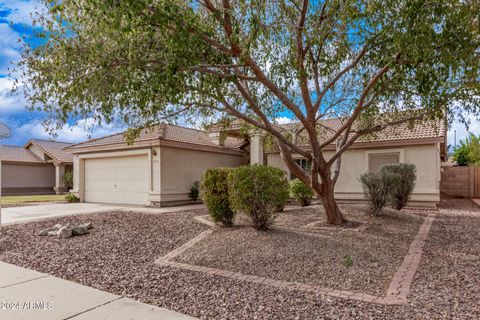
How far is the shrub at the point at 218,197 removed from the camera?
857 centimetres

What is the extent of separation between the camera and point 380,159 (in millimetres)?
15688

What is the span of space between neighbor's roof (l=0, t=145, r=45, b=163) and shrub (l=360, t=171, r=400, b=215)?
28131mm

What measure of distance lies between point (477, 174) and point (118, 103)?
22.6 meters

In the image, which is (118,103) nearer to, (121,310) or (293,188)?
(121,310)

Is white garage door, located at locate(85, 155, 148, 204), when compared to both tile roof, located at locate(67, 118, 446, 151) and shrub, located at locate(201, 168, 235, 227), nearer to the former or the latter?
tile roof, located at locate(67, 118, 446, 151)

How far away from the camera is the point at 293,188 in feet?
47.0

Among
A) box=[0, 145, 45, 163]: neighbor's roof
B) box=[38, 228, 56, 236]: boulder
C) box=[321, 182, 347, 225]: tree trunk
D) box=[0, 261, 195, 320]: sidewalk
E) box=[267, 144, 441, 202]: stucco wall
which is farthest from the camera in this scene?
box=[0, 145, 45, 163]: neighbor's roof

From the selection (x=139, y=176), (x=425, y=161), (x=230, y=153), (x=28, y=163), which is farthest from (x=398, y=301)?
(x=28, y=163)

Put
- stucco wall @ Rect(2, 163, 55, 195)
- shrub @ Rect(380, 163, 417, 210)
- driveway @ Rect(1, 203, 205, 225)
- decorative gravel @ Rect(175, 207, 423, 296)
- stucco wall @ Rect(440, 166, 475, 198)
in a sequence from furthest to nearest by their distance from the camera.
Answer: stucco wall @ Rect(2, 163, 55, 195) < stucco wall @ Rect(440, 166, 475, 198) < shrub @ Rect(380, 163, 417, 210) < driveway @ Rect(1, 203, 205, 225) < decorative gravel @ Rect(175, 207, 423, 296)

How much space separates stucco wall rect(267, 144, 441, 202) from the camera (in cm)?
1426

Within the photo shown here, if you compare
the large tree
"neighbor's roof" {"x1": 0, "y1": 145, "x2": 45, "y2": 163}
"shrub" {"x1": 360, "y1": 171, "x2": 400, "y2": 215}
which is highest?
the large tree

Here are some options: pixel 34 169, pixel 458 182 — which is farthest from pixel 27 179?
pixel 458 182

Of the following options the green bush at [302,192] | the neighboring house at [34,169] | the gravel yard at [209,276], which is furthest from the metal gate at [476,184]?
the neighboring house at [34,169]

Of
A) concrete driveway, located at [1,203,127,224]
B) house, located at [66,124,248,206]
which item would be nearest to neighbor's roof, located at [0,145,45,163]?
house, located at [66,124,248,206]
